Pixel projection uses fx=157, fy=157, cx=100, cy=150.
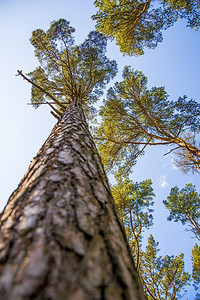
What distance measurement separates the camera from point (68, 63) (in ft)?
20.1

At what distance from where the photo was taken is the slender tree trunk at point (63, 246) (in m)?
0.50

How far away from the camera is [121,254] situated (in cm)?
73

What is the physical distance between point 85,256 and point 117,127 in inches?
302

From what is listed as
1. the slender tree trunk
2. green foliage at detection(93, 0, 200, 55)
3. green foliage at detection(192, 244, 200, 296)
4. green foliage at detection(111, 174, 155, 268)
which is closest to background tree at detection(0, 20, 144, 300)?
the slender tree trunk

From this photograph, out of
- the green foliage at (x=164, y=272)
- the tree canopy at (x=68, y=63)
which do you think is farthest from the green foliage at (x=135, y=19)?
the green foliage at (x=164, y=272)

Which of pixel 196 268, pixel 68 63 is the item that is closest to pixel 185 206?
pixel 196 268

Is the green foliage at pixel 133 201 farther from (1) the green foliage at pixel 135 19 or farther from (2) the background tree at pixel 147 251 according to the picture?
(1) the green foliage at pixel 135 19

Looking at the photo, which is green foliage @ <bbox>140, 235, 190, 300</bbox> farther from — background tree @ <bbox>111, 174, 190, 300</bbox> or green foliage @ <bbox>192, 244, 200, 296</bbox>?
green foliage @ <bbox>192, 244, 200, 296</bbox>

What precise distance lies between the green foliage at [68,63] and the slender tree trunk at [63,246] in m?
5.41

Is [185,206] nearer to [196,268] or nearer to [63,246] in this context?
[196,268]

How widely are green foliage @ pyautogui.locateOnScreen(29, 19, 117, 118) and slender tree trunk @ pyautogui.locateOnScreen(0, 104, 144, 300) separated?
5.41 meters

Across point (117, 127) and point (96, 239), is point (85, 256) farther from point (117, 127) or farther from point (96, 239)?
point (117, 127)

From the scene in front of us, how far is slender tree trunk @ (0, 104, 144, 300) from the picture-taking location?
50 centimetres

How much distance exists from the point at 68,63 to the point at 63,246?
6767 millimetres
